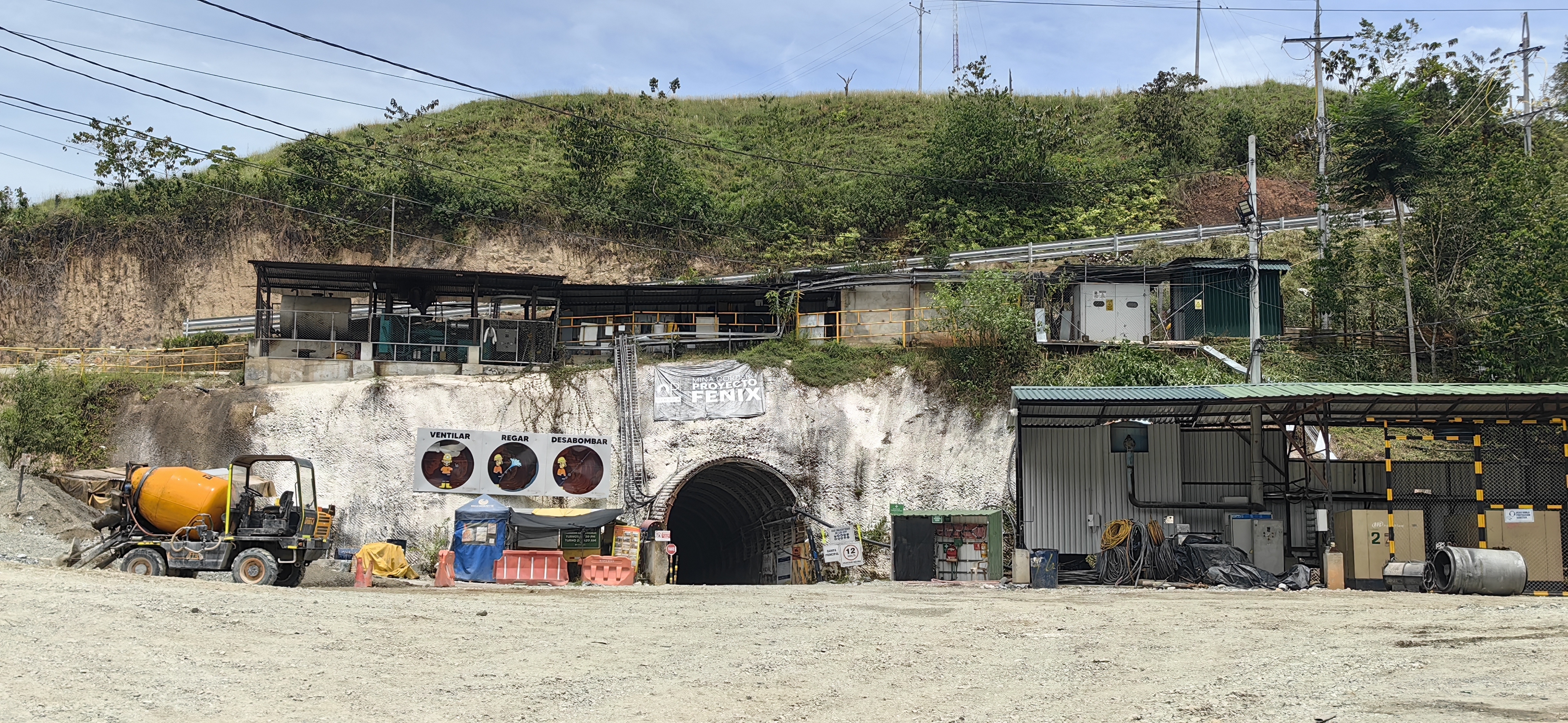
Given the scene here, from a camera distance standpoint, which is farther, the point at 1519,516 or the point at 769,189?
the point at 769,189

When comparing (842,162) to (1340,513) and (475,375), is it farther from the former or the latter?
(1340,513)

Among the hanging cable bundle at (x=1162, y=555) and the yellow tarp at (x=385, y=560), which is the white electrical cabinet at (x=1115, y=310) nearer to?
the hanging cable bundle at (x=1162, y=555)

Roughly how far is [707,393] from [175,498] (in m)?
14.6

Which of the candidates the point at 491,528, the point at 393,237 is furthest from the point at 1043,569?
the point at 393,237

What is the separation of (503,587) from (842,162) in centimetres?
4341

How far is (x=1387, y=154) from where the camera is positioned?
3775cm

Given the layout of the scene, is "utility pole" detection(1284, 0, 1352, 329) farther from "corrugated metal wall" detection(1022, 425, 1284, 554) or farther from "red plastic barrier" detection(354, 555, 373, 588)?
"red plastic barrier" detection(354, 555, 373, 588)

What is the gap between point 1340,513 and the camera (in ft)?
85.7

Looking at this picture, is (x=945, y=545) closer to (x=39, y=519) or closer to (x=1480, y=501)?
(x=1480, y=501)

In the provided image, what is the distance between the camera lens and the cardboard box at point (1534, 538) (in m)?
24.2

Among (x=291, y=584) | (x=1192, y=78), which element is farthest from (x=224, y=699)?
(x=1192, y=78)

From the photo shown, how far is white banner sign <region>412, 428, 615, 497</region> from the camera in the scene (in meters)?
33.0

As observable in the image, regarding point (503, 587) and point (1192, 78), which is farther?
point (1192, 78)

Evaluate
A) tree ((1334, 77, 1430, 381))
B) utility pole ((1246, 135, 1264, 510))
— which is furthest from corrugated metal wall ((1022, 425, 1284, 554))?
tree ((1334, 77, 1430, 381))
